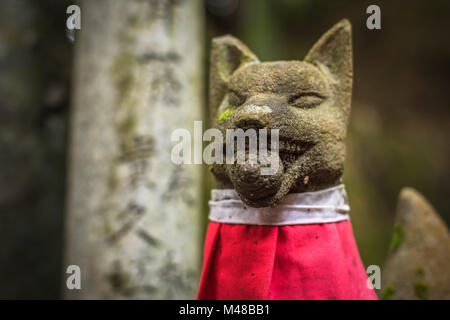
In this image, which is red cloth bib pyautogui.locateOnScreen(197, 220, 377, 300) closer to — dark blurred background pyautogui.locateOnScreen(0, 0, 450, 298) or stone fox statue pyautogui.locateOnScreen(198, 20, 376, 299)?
stone fox statue pyautogui.locateOnScreen(198, 20, 376, 299)

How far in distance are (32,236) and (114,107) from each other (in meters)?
0.67

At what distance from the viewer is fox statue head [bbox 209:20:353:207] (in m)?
0.57

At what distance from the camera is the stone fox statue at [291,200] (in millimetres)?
589

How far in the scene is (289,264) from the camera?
0.62 m

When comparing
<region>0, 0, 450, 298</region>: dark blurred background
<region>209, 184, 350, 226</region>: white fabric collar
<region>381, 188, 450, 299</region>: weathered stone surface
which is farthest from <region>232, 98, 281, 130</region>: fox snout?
<region>0, 0, 450, 298</region>: dark blurred background

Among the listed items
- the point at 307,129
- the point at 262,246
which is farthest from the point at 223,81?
the point at 262,246

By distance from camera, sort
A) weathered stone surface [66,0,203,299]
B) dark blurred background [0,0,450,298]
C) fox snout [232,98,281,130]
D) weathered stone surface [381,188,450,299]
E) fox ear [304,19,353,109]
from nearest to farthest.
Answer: fox snout [232,98,281,130], fox ear [304,19,353,109], weathered stone surface [381,188,450,299], weathered stone surface [66,0,203,299], dark blurred background [0,0,450,298]

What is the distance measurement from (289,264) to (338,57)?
1.21 feet

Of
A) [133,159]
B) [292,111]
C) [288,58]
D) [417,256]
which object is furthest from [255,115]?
[288,58]

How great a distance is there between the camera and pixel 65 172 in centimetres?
158

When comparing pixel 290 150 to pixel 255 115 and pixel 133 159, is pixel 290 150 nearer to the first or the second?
pixel 255 115

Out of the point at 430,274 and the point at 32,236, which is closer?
the point at 430,274

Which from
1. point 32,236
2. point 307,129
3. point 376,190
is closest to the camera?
point 307,129
